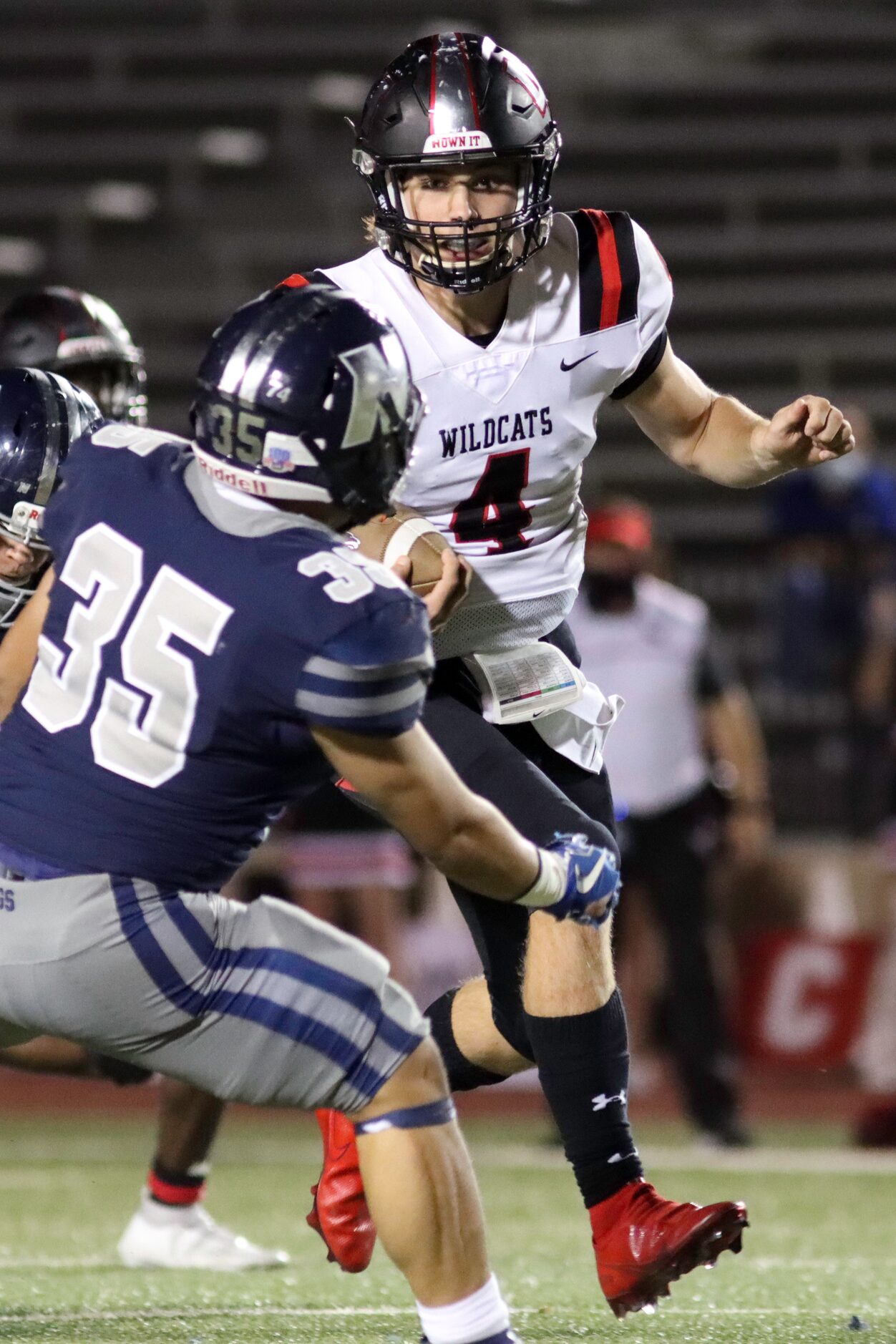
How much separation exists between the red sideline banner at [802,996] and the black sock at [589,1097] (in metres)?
4.57

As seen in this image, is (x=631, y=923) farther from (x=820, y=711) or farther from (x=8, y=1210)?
(x=8, y=1210)

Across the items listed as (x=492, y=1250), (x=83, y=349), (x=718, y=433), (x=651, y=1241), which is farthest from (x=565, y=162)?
(x=651, y=1241)

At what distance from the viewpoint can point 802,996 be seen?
7.69 meters

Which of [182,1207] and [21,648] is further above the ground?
[21,648]

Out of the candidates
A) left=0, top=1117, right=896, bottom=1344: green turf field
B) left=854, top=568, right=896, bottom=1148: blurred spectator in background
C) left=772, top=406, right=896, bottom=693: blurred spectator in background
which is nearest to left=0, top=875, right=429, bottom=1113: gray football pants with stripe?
left=0, top=1117, right=896, bottom=1344: green turf field

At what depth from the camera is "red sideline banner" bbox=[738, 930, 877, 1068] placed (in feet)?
25.0

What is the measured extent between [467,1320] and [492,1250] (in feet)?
6.58

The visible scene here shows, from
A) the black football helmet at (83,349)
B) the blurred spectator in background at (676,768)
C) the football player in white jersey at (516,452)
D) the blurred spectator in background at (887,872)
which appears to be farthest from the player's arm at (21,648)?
the blurred spectator in background at (887,872)

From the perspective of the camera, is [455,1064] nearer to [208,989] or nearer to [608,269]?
[208,989]

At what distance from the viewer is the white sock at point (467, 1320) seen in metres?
2.58

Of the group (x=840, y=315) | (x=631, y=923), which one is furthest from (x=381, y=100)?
(x=840, y=315)

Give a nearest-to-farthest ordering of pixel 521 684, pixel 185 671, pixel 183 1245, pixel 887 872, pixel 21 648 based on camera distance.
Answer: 1. pixel 185 671
2. pixel 21 648
3. pixel 521 684
4. pixel 183 1245
5. pixel 887 872

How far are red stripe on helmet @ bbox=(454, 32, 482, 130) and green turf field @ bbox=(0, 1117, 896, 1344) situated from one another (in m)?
1.92

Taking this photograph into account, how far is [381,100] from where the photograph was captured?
3.38 metres
